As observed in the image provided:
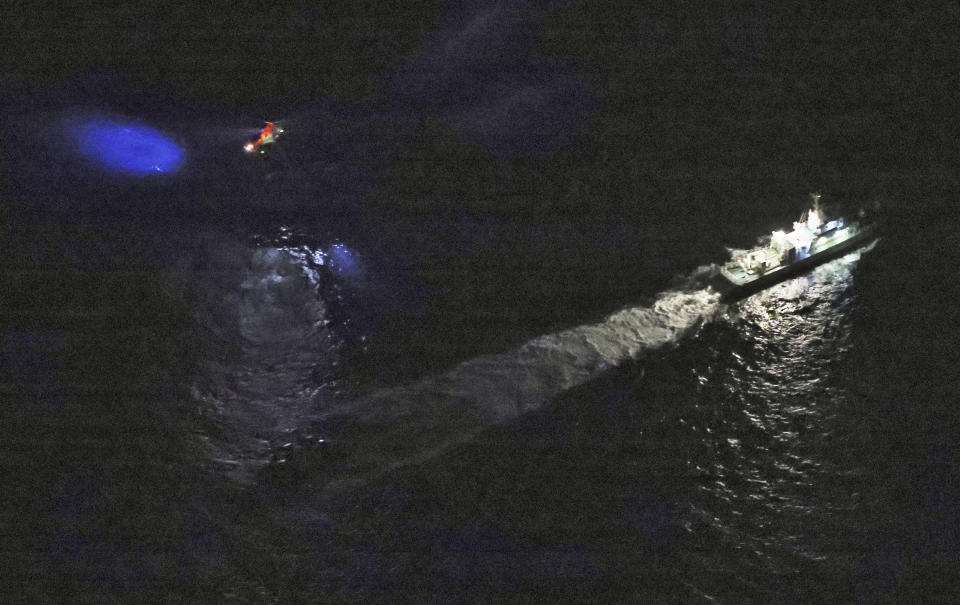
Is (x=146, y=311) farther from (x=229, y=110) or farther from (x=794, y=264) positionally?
(x=794, y=264)

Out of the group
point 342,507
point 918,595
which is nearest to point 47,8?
point 342,507

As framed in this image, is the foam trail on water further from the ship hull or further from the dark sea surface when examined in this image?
the ship hull

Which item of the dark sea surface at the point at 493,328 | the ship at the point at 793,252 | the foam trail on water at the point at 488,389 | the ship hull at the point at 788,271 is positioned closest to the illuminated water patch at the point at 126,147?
the dark sea surface at the point at 493,328

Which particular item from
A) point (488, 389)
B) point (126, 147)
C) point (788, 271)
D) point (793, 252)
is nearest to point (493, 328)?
point (488, 389)

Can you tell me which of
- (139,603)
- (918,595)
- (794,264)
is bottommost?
(139,603)

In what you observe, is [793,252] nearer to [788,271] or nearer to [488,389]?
[788,271]

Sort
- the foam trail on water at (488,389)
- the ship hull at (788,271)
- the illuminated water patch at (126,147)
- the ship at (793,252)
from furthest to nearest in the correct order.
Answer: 1. the illuminated water patch at (126,147)
2. the ship at (793,252)
3. the ship hull at (788,271)
4. the foam trail on water at (488,389)

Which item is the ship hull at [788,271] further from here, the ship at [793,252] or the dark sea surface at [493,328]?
the dark sea surface at [493,328]
